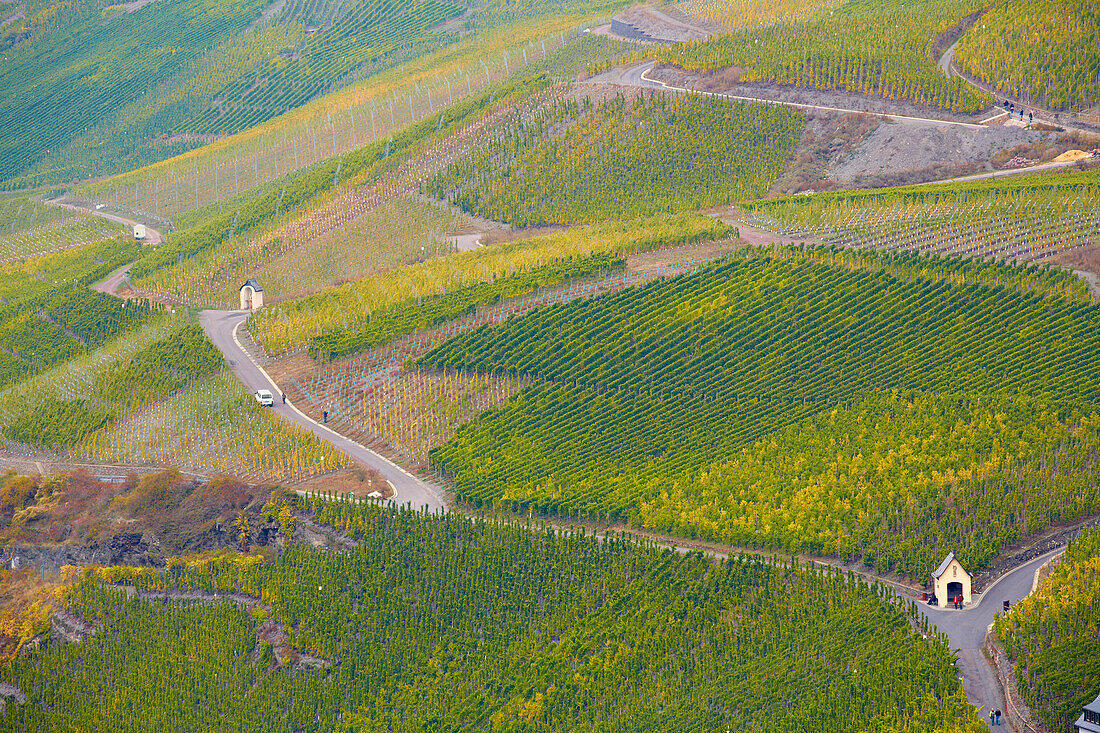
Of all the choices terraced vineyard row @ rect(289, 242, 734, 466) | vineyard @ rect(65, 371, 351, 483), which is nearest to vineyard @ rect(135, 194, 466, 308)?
terraced vineyard row @ rect(289, 242, 734, 466)

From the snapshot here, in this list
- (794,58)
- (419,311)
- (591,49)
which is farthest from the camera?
(591,49)

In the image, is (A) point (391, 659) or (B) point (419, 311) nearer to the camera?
(A) point (391, 659)

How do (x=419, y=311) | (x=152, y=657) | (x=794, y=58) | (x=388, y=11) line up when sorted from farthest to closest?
(x=388, y=11) → (x=794, y=58) → (x=419, y=311) → (x=152, y=657)

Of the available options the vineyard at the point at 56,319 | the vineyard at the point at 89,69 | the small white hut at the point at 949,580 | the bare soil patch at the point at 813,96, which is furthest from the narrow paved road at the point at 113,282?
the small white hut at the point at 949,580

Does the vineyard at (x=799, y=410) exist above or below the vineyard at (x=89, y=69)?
below

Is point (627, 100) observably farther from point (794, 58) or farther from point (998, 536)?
point (998, 536)

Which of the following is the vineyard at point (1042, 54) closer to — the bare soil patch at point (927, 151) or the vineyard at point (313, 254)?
the bare soil patch at point (927, 151)

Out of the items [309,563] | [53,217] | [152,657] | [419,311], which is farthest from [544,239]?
[53,217]
